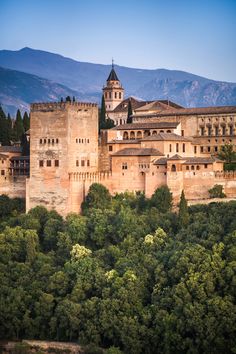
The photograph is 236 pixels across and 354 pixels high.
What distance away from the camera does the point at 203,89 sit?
180875 mm

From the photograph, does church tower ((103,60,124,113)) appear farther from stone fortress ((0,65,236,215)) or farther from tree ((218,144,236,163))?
tree ((218,144,236,163))

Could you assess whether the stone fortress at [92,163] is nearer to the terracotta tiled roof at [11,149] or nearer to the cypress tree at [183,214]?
the terracotta tiled roof at [11,149]

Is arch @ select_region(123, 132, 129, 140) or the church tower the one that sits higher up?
the church tower

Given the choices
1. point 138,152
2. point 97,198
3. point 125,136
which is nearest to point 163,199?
point 138,152

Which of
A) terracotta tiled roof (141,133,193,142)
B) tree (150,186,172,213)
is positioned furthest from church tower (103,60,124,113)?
tree (150,186,172,213)

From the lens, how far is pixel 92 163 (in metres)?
46.8

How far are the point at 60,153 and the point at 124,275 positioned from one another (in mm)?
10881

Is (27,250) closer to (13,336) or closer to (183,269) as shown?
(13,336)

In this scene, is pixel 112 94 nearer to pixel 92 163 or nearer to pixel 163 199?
pixel 92 163

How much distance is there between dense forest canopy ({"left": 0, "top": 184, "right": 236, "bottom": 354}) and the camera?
111 feet

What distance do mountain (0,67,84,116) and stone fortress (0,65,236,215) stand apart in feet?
369

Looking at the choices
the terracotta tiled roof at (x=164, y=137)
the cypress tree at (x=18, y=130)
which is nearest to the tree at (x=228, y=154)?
the terracotta tiled roof at (x=164, y=137)

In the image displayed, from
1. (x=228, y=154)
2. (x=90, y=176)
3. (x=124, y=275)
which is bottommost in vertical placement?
(x=124, y=275)

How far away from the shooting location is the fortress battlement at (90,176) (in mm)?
45625
